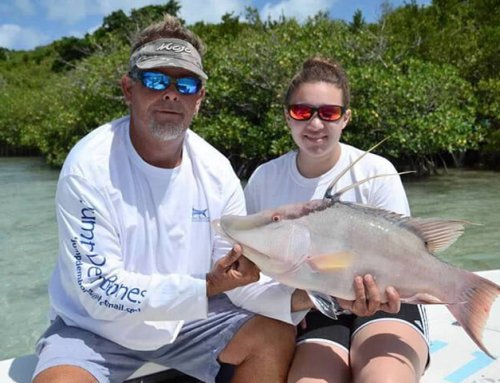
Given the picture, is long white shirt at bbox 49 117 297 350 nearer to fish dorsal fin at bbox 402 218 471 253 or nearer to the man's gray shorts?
the man's gray shorts

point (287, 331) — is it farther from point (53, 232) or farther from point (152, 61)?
point (53, 232)

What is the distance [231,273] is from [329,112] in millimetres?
993

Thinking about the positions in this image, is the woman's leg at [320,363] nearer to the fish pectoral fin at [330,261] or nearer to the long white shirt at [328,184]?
the fish pectoral fin at [330,261]

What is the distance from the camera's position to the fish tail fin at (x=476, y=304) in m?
2.05

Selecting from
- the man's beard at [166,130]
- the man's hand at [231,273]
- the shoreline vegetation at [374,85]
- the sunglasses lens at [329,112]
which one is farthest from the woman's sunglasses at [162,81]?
the shoreline vegetation at [374,85]

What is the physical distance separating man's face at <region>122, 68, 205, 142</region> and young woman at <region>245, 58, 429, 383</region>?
21.9 inches

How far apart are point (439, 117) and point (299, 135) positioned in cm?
1300

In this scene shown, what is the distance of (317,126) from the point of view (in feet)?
8.86

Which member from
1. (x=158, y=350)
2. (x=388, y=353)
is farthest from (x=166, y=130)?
(x=388, y=353)

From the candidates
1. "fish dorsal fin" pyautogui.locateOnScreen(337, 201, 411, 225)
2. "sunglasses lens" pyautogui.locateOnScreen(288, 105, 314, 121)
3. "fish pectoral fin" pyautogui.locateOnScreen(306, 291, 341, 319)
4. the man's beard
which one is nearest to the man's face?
the man's beard

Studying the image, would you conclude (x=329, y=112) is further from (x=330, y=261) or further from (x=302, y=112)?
(x=330, y=261)

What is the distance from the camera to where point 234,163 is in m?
17.3

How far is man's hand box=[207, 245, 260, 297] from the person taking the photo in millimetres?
2139

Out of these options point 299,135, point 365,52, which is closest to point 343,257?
point 299,135
